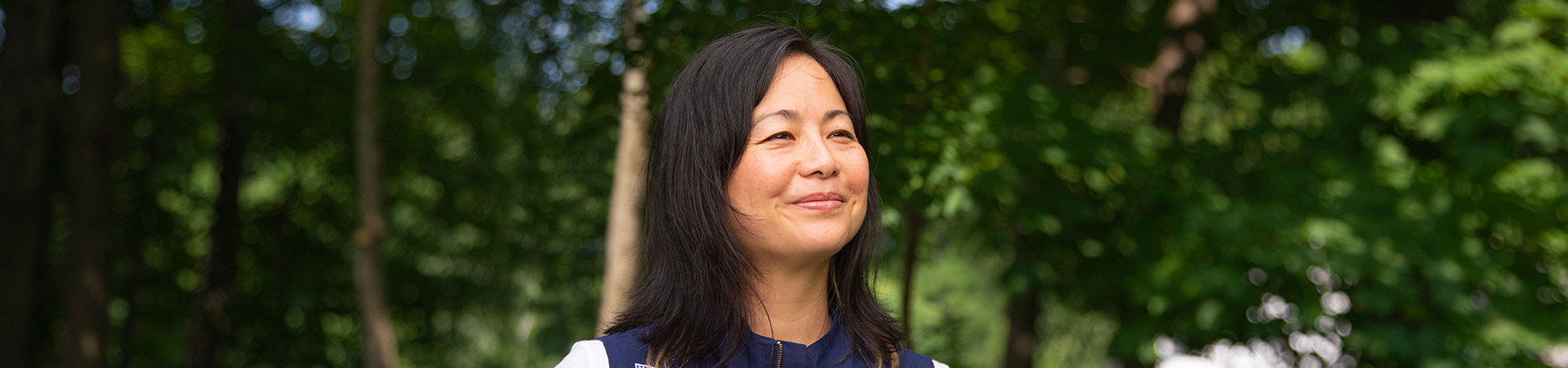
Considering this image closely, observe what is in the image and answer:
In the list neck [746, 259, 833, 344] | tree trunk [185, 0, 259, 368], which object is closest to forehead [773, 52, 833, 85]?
neck [746, 259, 833, 344]

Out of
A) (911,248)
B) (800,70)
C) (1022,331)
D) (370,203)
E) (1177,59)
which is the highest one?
(800,70)

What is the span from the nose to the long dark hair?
9 centimetres

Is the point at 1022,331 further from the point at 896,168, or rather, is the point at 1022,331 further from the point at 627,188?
the point at 896,168

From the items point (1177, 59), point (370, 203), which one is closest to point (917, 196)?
point (1177, 59)

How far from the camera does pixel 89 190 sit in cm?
975

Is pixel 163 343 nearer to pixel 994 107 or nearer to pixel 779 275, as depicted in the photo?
pixel 994 107

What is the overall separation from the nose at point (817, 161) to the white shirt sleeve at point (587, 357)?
39cm

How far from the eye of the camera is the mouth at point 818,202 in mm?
1679

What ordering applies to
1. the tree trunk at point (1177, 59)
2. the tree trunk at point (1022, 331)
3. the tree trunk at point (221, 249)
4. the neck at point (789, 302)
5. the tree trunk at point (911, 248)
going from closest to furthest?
1. the neck at point (789, 302)
2. the tree trunk at point (911, 248)
3. the tree trunk at point (1177, 59)
4. the tree trunk at point (1022, 331)
5. the tree trunk at point (221, 249)

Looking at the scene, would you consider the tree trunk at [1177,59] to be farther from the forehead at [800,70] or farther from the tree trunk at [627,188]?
the forehead at [800,70]

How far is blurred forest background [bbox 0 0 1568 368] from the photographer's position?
5.83 metres

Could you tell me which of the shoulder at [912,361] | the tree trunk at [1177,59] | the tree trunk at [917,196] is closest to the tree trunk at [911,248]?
the tree trunk at [917,196]

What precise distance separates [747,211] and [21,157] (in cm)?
971

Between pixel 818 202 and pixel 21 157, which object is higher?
pixel 818 202
